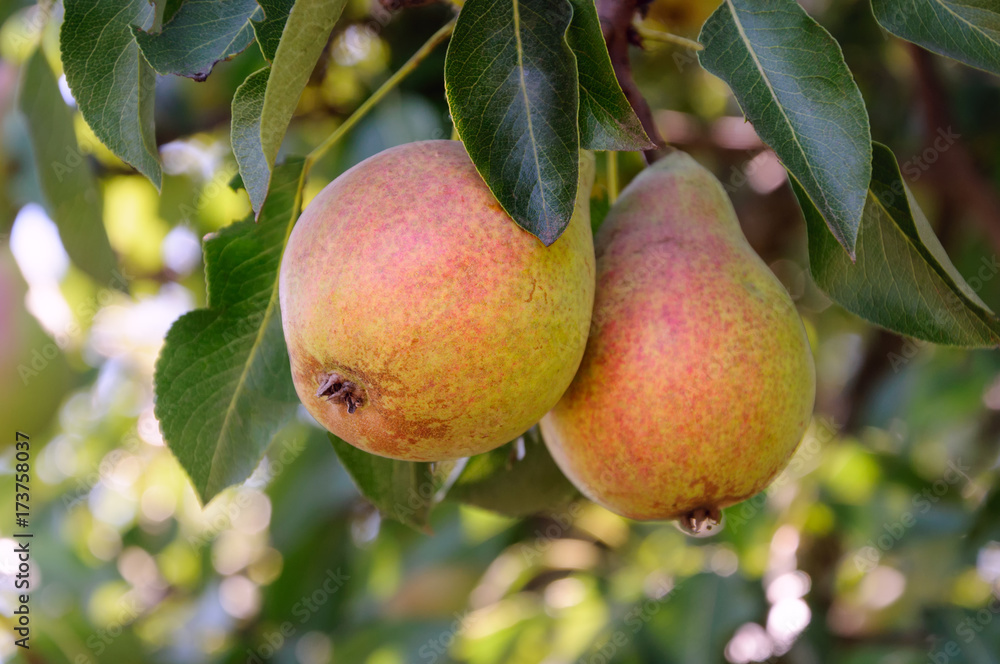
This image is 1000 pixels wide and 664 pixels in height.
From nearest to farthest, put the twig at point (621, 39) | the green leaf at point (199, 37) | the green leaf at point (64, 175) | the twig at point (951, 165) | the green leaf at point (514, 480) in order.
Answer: the green leaf at point (199, 37) < the twig at point (621, 39) < the green leaf at point (514, 480) < the green leaf at point (64, 175) < the twig at point (951, 165)

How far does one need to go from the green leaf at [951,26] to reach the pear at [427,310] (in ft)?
1.43

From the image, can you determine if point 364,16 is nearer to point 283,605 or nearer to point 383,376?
point 383,376

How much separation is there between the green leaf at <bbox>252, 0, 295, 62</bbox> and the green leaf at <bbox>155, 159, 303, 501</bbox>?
29 cm

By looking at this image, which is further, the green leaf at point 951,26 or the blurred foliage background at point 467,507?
the blurred foliage background at point 467,507

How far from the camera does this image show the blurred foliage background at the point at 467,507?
1941 millimetres

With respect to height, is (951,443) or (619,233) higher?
(619,233)

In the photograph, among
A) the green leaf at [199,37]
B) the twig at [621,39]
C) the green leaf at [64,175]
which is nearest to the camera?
the green leaf at [199,37]

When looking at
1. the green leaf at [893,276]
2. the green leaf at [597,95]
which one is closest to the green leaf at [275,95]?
the green leaf at [597,95]

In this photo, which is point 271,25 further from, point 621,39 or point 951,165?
point 951,165

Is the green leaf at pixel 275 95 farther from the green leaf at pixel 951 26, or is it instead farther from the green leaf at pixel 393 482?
the green leaf at pixel 951 26

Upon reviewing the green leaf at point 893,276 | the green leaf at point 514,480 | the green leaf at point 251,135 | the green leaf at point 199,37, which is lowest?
the green leaf at point 514,480

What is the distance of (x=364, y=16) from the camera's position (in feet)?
6.26

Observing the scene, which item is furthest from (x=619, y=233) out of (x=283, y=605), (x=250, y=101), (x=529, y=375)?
(x=283, y=605)

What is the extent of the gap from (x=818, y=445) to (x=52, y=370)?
2325 mm
